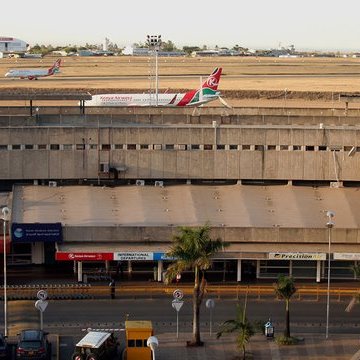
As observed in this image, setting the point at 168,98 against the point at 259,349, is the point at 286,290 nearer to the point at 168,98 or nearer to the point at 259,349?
the point at 259,349

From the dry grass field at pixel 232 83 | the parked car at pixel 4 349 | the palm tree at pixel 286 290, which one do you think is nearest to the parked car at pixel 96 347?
the parked car at pixel 4 349

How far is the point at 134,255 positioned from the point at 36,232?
14.4ft

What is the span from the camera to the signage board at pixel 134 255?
1630 inches

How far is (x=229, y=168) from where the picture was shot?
48531 millimetres

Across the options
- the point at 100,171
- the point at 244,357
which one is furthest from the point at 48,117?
the point at 244,357

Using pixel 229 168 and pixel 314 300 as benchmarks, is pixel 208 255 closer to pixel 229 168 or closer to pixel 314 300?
pixel 314 300

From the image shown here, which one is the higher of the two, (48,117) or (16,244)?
(48,117)

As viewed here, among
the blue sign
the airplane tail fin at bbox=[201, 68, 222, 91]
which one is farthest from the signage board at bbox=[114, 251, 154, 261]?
the airplane tail fin at bbox=[201, 68, 222, 91]

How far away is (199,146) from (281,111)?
15.2 m

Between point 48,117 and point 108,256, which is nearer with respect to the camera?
point 108,256

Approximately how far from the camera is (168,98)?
3334 inches

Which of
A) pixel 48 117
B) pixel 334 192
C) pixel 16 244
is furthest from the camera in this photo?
pixel 48 117

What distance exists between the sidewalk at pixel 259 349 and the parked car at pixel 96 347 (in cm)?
166

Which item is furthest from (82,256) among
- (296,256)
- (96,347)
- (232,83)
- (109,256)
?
(232,83)
